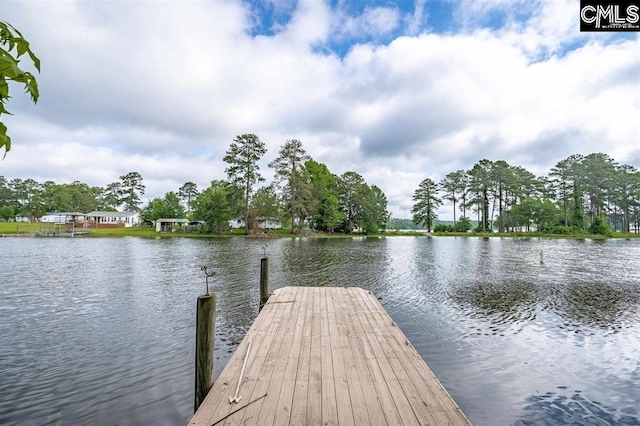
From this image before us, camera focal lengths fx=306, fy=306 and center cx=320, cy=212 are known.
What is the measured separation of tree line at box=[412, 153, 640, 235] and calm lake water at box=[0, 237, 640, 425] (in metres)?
53.2

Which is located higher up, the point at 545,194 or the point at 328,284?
the point at 545,194

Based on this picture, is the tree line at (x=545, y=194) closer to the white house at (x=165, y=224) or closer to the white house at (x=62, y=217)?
the white house at (x=165, y=224)

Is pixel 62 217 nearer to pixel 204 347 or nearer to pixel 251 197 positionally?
pixel 251 197

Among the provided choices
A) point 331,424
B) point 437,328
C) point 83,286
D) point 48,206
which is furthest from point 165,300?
point 48,206

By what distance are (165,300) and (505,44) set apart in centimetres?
2177

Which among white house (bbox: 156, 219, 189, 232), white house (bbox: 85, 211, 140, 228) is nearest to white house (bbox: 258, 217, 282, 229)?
white house (bbox: 156, 219, 189, 232)

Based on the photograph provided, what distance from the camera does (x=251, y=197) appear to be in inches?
2122

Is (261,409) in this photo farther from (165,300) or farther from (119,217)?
(119,217)

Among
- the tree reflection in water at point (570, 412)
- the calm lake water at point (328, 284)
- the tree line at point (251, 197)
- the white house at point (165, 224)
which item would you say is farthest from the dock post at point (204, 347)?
the white house at point (165, 224)

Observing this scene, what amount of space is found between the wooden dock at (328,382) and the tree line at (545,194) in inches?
2655

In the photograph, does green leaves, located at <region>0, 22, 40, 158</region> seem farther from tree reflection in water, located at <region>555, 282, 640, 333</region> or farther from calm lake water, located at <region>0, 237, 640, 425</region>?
tree reflection in water, located at <region>555, 282, 640, 333</region>

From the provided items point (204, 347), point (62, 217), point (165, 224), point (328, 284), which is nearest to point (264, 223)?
point (165, 224)

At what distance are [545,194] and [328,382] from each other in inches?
3171

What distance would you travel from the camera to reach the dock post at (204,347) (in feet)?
11.2
